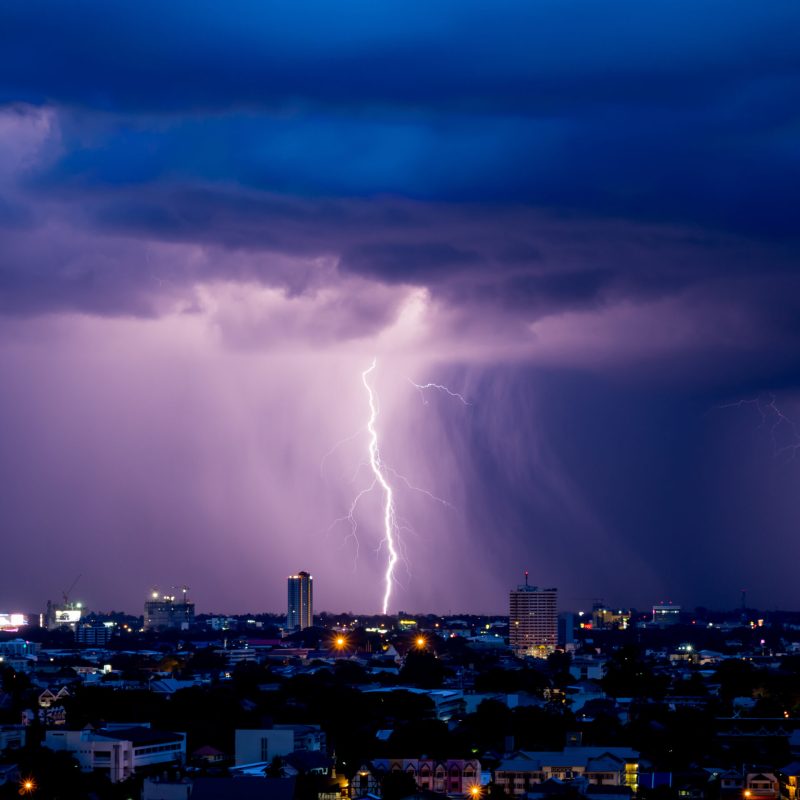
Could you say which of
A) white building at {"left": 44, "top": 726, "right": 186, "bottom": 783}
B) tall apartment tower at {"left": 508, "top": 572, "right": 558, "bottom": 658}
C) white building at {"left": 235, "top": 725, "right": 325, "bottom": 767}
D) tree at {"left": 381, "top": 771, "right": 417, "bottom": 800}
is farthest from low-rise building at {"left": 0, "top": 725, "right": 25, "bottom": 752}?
tall apartment tower at {"left": 508, "top": 572, "right": 558, "bottom": 658}

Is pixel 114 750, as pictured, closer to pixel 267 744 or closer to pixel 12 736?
pixel 12 736

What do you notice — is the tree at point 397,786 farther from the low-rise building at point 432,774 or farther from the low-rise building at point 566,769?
the low-rise building at point 566,769

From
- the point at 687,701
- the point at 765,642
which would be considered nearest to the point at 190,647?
the point at 765,642

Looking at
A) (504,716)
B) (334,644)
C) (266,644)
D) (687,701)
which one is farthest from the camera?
(266,644)

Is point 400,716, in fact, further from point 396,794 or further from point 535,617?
point 535,617

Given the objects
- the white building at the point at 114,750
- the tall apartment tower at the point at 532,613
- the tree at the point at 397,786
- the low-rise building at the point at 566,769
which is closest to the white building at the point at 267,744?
the white building at the point at 114,750

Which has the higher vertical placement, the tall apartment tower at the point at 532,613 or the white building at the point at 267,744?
the tall apartment tower at the point at 532,613

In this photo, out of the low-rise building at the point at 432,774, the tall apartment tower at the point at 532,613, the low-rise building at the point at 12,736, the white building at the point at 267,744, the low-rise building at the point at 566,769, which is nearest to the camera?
the low-rise building at the point at 432,774

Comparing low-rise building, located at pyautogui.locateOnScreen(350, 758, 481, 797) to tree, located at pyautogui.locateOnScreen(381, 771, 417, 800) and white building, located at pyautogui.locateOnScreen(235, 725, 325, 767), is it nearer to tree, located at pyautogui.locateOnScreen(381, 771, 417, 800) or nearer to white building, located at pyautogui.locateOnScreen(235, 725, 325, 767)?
tree, located at pyautogui.locateOnScreen(381, 771, 417, 800)
